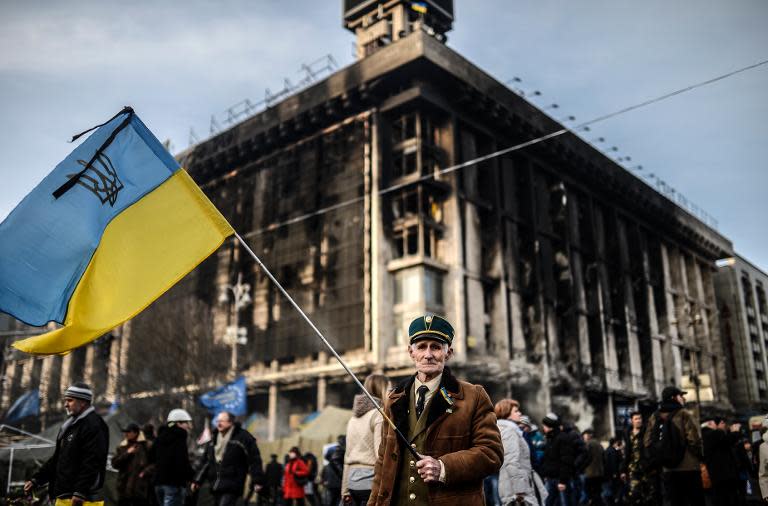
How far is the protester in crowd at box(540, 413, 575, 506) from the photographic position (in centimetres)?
1062

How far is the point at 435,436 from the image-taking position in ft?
12.6

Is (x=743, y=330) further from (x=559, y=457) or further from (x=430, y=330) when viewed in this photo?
(x=430, y=330)

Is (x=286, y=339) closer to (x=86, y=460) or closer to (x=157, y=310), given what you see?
(x=157, y=310)

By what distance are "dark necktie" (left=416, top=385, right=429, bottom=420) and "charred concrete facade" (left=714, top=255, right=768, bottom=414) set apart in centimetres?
8457

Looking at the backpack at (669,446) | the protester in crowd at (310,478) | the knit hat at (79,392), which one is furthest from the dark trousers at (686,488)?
the protester in crowd at (310,478)

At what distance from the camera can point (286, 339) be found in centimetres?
4916

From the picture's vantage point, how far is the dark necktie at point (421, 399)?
12.9ft

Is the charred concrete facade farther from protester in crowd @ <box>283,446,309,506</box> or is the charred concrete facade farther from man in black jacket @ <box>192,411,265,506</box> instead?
man in black jacket @ <box>192,411,265,506</box>

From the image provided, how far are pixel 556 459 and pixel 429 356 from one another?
24.4 ft

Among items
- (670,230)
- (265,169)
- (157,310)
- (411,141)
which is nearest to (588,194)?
(670,230)

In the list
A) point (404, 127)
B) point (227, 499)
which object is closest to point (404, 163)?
point (404, 127)

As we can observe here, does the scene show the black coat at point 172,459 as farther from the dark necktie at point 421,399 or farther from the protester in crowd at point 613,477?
the protester in crowd at point 613,477

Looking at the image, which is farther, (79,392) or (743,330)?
(743,330)

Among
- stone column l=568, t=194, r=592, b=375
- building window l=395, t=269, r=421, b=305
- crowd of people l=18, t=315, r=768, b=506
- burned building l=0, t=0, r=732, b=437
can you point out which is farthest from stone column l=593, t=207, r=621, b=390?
crowd of people l=18, t=315, r=768, b=506
